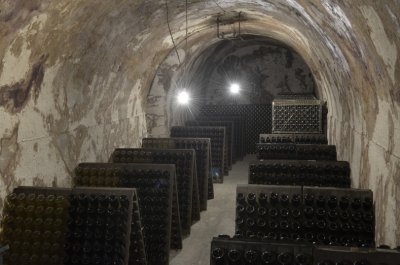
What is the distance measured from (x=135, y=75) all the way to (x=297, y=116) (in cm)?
400

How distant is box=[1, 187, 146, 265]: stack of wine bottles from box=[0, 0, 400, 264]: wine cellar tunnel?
29 cm

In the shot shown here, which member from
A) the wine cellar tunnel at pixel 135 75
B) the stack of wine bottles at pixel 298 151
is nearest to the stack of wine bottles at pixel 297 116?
the wine cellar tunnel at pixel 135 75

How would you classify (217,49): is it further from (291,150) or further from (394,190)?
(394,190)

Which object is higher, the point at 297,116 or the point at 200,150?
the point at 297,116

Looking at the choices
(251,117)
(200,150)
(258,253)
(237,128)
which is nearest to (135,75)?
(200,150)

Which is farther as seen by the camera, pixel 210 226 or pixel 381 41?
pixel 210 226

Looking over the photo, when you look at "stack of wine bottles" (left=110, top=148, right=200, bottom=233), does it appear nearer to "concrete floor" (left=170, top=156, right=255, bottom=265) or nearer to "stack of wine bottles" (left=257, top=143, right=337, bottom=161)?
"concrete floor" (left=170, top=156, right=255, bottom=265)

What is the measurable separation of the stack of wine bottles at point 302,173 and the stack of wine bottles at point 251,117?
8.01 m

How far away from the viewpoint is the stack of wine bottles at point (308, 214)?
181 inches

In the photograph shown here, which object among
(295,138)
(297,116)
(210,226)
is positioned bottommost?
(210,226)

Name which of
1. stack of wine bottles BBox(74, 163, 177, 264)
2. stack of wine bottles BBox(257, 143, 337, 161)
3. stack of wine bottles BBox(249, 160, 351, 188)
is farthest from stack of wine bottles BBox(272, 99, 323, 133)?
stack of wine bottles BBox(74, 163, 177, 264)

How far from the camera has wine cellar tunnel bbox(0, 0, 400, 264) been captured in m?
3.78

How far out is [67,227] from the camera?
4688 mm

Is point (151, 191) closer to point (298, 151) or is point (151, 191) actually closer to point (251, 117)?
point (298, 151)
